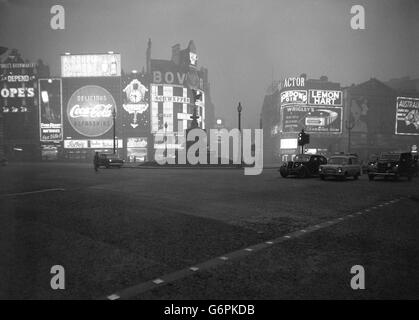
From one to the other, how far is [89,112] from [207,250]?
7930cm

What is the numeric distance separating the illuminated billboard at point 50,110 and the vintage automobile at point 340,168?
7353 cm

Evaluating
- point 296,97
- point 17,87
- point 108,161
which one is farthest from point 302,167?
point 17,87

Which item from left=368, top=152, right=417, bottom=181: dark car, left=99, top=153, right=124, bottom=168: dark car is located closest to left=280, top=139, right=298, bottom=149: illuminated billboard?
left=99, top=153, right=124, bottom=168: dark car

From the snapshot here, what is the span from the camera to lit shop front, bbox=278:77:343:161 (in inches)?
3177

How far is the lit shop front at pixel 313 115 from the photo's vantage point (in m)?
80.7

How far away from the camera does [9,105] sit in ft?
249

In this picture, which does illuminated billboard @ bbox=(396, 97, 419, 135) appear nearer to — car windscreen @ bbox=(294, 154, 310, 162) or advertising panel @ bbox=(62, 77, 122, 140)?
car windscreen @ bbox=(294, 154, 310, 162)

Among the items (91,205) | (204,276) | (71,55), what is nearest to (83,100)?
(71,55)

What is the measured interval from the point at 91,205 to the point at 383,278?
8.13 meters

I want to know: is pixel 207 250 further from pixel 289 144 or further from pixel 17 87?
pixel 17 87

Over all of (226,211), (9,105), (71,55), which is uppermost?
(71,55)

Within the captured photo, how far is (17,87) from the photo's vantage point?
248 ft
